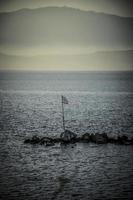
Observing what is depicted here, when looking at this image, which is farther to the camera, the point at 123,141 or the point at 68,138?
the point at 68,138

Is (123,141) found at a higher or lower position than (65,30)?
lower

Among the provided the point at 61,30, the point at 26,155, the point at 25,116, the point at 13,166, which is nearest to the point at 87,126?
the point at 25,116

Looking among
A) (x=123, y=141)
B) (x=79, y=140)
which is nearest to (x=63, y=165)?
(x=79, y=140)

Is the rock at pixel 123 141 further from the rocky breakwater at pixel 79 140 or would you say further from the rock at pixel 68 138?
the rock at pixel 68 138

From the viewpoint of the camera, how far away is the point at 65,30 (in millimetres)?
166750

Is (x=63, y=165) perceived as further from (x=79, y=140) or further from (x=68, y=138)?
(x=79, y=140)

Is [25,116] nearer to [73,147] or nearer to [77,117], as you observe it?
[77,117]

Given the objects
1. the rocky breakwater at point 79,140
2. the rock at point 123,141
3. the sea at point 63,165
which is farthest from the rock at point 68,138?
Answer: the rock at point 123,141

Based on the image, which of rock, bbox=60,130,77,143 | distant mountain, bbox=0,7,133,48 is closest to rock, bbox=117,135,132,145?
rock, bbox=60,130,77,143

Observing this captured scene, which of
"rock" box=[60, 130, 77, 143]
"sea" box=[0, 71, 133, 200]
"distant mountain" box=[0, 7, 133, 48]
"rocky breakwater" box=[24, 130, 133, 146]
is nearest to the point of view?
"sea" box=[0, 71, 133, 200]

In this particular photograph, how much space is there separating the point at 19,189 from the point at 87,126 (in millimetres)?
28332

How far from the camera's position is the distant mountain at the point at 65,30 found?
149000 millimetres

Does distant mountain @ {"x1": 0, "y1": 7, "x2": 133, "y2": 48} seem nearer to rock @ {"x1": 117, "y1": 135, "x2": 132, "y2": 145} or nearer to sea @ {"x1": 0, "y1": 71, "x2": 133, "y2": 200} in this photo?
sea @ {"x1": 0, "y1": 71, "x2": 133, "y2": 200}

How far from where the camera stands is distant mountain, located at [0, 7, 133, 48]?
5866 inches
